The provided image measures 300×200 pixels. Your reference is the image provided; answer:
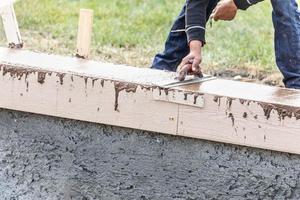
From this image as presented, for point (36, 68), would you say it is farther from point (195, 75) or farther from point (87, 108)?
point (195, 75)

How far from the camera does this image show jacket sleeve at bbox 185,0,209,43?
2574 millimetres

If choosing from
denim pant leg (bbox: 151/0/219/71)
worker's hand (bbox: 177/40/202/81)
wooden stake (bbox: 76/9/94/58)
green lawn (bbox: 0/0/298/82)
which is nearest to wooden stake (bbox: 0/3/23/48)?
wooden stake (bbox: 76/9/94/58)

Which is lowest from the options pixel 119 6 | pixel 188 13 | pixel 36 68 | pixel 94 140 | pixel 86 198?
pixel 86 198

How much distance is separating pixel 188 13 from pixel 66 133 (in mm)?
562

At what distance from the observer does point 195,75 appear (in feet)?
8.28

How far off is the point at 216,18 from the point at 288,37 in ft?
0.94

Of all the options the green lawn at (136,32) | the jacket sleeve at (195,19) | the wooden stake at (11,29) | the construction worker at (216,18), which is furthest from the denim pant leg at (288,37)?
the green lawn at (136,32)

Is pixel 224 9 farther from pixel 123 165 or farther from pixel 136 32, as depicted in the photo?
pixel 136 32

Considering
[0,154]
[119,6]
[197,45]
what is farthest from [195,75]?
[119,6]

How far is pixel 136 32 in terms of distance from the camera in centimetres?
511

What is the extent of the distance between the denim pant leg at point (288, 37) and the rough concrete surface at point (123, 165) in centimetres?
62

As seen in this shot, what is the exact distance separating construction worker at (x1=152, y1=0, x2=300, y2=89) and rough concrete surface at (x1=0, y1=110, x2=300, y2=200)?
313mm

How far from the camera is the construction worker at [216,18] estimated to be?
8.43 feet

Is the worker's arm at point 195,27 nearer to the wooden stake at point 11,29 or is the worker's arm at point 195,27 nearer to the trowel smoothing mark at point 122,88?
the trowel smoothing mark at point 122,88
